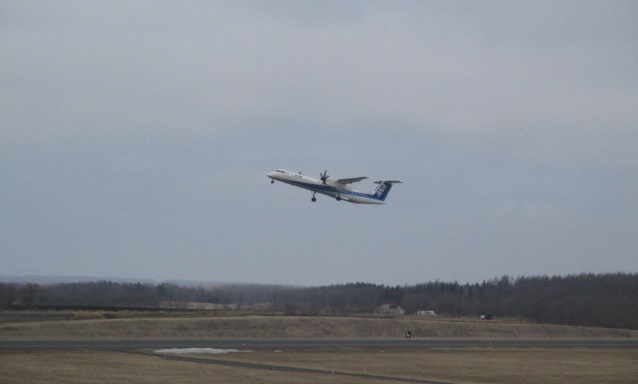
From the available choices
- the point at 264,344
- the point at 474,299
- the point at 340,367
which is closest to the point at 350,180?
the point at 264,344

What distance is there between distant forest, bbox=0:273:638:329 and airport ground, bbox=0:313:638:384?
1534 inches

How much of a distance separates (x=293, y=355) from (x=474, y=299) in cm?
11543

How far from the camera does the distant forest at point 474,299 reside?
13662cm

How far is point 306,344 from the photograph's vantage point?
225 feet

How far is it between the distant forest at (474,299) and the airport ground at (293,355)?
39.0 meters

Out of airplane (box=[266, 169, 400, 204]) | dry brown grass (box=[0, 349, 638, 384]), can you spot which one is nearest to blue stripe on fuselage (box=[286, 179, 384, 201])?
airplane (box=[266, 169, 400, 204])

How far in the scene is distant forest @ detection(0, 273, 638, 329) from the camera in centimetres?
13662

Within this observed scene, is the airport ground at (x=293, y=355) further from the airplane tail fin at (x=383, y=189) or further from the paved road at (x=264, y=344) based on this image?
the airplane tail fin at (x=383, y=189)

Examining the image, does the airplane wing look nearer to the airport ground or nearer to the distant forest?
the airport ground

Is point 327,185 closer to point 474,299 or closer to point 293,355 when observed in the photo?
point 293,355

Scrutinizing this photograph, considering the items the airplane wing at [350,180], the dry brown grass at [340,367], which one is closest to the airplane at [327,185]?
the airplane wing at [350,180]

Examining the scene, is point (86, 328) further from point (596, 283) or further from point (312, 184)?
point (596, 283)

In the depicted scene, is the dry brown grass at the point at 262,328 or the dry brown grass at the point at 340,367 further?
the dry brown grass at the point at 262,328

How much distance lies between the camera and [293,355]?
57.8m
